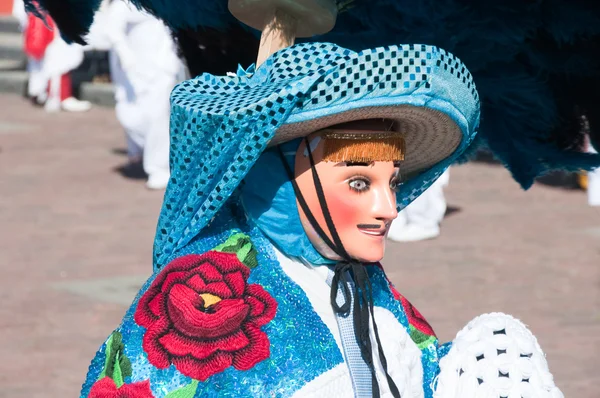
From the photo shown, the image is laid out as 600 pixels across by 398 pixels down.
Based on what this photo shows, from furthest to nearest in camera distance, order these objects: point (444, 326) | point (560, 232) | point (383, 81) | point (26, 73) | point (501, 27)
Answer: point (26, 73) < point (560, 232) < point (444, 326) < point (501, 27) < point (383, 81)

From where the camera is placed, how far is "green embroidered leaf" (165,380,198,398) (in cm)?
230

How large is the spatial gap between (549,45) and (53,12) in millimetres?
1279

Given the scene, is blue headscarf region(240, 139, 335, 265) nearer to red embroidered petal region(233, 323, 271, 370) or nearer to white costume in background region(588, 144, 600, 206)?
red embroidered petal region(233, 323, 271, 370)

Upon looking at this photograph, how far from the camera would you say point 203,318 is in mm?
2305

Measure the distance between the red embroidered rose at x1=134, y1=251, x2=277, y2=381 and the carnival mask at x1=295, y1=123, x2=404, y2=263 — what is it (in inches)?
9.4

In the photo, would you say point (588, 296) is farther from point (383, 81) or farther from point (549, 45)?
point (383, 81)

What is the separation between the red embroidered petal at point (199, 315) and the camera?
2307 millimetres

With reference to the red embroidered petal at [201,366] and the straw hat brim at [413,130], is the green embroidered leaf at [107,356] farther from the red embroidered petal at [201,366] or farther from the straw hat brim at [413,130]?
the straw hat brim at [413,130]

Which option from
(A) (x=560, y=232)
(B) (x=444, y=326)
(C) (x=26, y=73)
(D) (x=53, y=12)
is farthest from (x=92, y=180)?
(D) (x=53, y=12)

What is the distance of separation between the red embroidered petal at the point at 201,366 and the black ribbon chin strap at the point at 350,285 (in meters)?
0.32

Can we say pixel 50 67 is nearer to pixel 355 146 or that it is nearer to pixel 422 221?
pixel 422 221

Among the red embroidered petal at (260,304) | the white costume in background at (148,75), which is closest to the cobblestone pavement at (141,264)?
the white costume in background at (148,75)

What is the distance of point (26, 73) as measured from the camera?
15.8m

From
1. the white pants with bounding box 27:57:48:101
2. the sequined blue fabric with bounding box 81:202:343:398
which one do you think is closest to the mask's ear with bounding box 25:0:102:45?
the sequined blue fabric with bounding box 81:202:343:398
